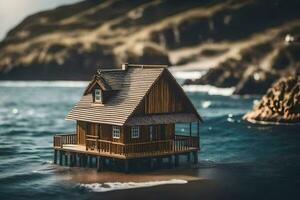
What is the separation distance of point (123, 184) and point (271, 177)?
1213 cm

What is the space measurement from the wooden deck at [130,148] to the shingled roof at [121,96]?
1.85m

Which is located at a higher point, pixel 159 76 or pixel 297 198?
pixel 159 76

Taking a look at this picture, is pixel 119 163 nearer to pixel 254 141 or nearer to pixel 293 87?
pixel 254 141

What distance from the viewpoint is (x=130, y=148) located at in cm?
5850

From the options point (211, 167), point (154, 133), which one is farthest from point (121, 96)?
point (211, 167)

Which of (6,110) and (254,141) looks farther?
(6,110)

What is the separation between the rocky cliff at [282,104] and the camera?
9875 cm

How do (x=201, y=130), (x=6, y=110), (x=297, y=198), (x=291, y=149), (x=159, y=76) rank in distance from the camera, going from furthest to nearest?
(x=6, y=110)
(x=201, y=130)
(x=291, y=149)
(x=159, y=76)
(x=297, y=198)

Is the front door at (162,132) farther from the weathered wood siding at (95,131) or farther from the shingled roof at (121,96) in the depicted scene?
the weathered wood siding at (95,131)

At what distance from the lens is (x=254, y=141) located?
83.5m

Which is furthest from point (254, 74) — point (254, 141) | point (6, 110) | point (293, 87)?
point (254, 141)

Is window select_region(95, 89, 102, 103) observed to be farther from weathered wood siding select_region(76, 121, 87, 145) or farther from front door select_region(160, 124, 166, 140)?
front door select_region(160, 124, 166, 140)

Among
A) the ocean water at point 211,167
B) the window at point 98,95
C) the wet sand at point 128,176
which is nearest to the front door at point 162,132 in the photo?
the wet sand at point 128,176

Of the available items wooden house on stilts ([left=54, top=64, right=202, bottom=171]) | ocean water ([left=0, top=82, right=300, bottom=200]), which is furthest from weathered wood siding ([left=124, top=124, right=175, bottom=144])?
ocean water ([left=0, top=82, right=300, bottom=200])
